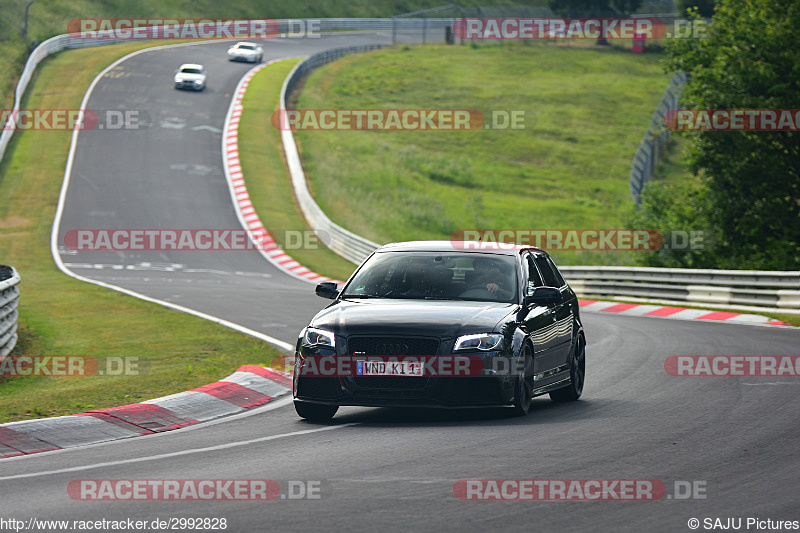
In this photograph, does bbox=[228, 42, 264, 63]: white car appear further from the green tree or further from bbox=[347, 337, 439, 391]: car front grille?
bbox=[347, 337, 439, 391]: car front grille

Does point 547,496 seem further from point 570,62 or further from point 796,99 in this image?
point 570,62

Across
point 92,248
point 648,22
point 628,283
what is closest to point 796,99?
point 628,283

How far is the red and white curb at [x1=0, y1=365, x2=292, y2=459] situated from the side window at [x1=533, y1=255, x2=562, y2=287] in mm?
3027

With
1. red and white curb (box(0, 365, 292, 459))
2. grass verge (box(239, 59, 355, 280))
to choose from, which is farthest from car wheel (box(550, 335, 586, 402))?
grass verge (box(239, 59, 355, 280))

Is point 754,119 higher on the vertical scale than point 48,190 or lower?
higher

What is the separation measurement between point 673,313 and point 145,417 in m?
15.6

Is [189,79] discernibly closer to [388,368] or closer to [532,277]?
[532,277]

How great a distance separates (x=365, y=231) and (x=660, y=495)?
3381 cm

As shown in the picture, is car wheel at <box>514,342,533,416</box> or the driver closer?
car wheel at <box>514,342,533,416</box>

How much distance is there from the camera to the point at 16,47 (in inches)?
2489

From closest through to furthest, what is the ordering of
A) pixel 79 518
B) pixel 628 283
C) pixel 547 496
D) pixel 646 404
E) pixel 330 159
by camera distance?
pixel 79 518 < pixel 547 496 < pixel 646 404 < pixel 628 283 < pixel 330 159

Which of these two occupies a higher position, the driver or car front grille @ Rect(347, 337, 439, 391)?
the driver

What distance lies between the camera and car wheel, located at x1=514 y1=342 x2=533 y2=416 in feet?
32.2

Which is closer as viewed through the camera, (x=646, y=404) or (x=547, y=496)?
(x=547, y=496)
